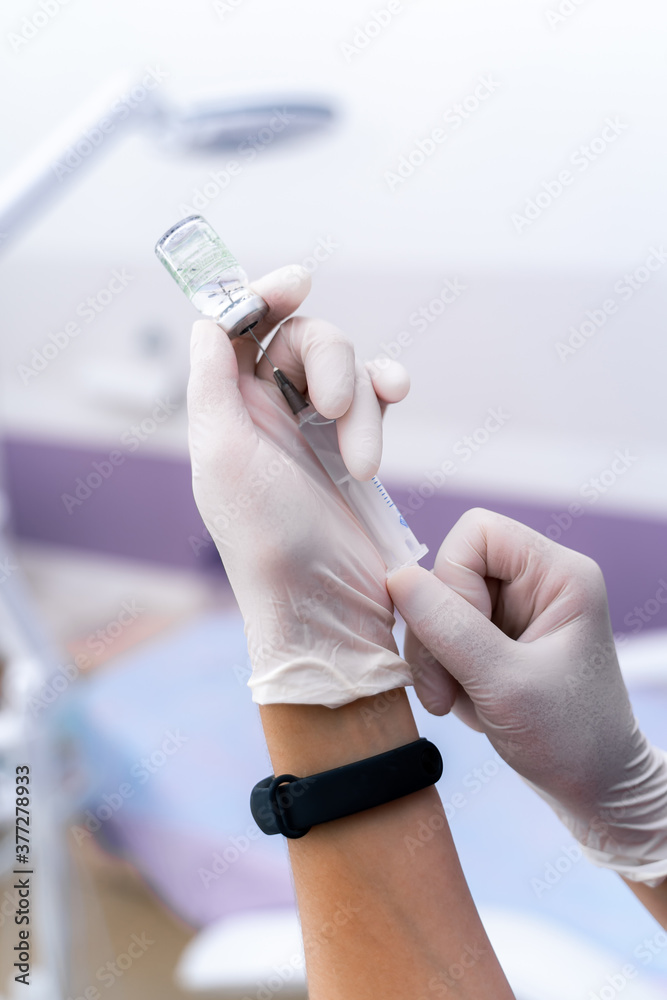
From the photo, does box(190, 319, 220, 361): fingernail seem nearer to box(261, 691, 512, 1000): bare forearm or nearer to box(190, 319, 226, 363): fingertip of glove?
box(190, 319, 226, 363): fingertip of glove

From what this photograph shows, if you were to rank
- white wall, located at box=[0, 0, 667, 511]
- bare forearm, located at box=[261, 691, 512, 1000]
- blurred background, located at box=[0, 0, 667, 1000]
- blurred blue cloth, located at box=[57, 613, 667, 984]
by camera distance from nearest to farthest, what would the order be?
bare forearm, located at box=[261, 691, 512, 1000]
blurred blue cloth, located at box=[57, 613, 667, 984]
blurred background, located at box=[0, 0, 667, 1000]
white wall, located at box=[0, 0, 667, 511]

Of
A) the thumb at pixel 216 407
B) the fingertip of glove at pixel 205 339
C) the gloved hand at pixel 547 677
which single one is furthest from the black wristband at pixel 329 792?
the fingertip of glove at pixel 205 339

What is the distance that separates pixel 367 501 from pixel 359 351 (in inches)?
56.9

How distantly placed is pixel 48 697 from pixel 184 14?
5.95 feet

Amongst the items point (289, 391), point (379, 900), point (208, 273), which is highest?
point (208, 273)

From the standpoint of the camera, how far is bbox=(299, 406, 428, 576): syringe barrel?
0.81m

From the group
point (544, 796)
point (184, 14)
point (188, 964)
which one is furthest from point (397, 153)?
point (188, 964)

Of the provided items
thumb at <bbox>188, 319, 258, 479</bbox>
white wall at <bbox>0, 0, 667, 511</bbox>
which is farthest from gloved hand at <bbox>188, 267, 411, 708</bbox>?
white wall at <bbox>0, 0, 667, 511</bbox>

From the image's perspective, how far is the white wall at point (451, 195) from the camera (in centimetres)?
177

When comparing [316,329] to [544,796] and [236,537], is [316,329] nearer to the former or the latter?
[236,537]

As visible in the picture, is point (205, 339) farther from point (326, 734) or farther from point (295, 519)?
point (326, 734)

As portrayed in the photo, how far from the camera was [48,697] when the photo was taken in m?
1.42

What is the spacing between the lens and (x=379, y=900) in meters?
0.66

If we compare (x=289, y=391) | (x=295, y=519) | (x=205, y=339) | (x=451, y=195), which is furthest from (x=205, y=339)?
(x=451, y=195)
